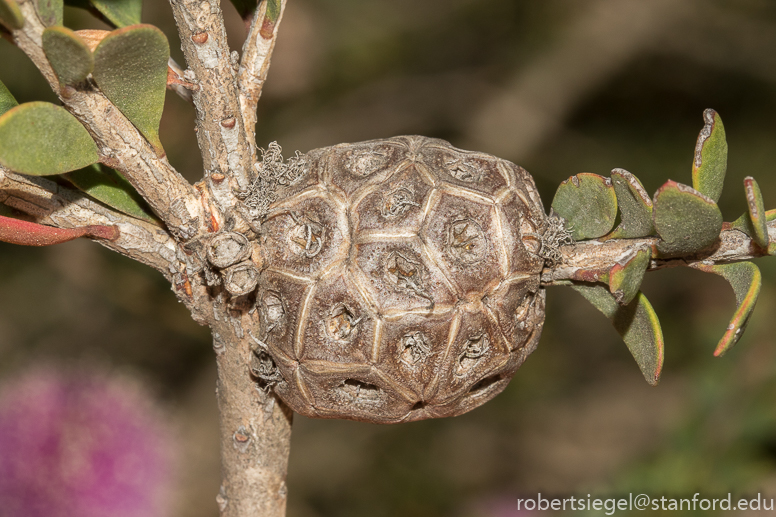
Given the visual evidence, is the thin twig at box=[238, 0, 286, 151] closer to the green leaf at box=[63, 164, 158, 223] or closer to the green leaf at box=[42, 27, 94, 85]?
the green leaf at box=[63, 164, 158, 223]

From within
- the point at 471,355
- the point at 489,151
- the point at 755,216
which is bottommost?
the point at 471,355

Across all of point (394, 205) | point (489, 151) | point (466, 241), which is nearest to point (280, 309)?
point (394, 205)

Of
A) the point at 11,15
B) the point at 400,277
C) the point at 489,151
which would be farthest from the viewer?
the point at 489,151

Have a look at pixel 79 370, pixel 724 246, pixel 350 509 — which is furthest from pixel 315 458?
pixel 724 246

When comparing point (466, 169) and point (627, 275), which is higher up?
point (466, 169)

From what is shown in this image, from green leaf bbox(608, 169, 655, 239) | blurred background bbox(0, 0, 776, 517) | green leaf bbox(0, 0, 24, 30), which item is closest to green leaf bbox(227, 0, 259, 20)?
green leaf bbox(0, 0, 24, 30)

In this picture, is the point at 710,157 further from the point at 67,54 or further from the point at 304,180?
the point at 67,54
